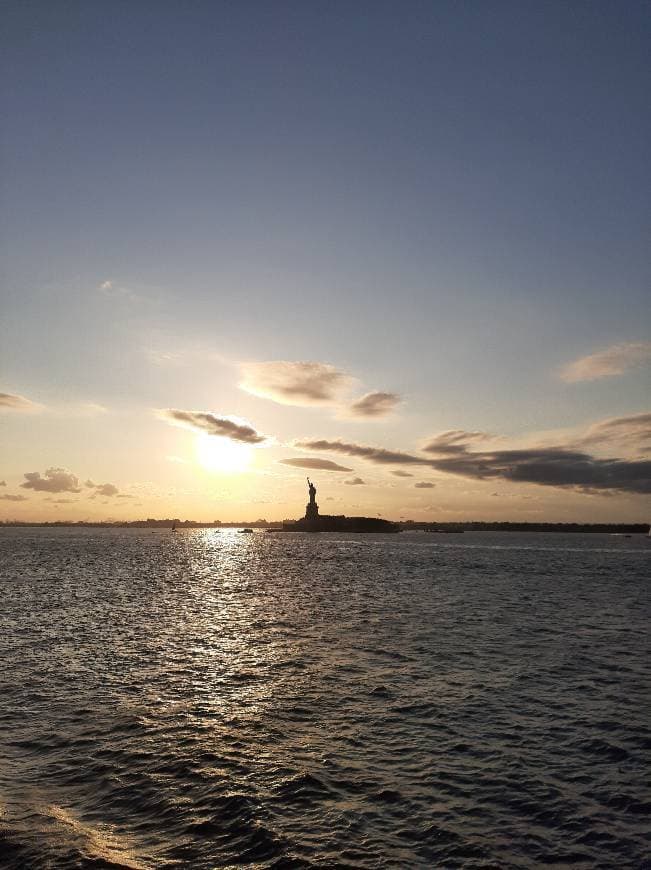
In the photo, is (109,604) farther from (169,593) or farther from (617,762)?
(617,762)

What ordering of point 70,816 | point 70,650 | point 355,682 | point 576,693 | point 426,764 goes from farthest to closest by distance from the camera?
point 70,650 → point 355,682 → point 576,693 → point 426,764 → point 70,816

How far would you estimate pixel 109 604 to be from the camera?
182 feet

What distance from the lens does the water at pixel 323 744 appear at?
13688 mm

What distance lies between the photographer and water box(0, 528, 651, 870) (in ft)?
44.9

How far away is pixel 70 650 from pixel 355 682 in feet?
57.2

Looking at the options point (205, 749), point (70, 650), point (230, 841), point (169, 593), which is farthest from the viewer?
point (169, 593)

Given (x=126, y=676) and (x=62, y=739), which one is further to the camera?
(x=126, y=676)

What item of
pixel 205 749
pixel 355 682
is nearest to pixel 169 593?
pixel 355 682

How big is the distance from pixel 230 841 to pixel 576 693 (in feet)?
58.6

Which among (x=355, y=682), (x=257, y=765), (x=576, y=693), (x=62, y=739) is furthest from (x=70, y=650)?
(x=576, y=693)

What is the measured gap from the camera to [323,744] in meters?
19.9

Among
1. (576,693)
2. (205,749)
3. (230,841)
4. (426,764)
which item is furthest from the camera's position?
(576,693)

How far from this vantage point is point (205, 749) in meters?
19.5

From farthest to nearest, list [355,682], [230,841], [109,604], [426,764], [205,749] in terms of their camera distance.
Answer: [109,604] → [355,682] → [205,749] → [426,764] → [230,841]
